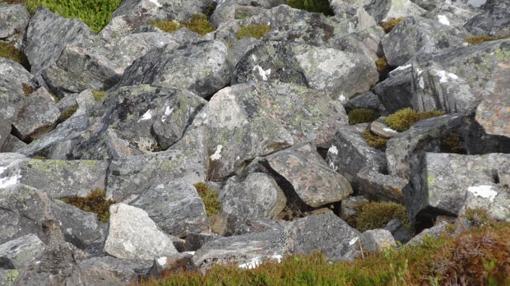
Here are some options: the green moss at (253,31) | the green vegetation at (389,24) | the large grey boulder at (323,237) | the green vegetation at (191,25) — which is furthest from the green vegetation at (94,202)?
the green vegetation at (191,25)

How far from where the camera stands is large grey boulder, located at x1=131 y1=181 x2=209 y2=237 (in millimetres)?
15812

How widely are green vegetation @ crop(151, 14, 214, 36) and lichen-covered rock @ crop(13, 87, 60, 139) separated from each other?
24.4ft

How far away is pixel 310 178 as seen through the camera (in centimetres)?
1722

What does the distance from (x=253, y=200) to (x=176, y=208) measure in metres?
1.70

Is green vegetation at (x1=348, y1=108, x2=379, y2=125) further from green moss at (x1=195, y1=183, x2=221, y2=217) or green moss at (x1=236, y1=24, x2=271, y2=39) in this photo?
green moss at (x1=236, y1=24, x2=271, y2=39)

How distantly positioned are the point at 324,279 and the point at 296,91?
1263 centimetres

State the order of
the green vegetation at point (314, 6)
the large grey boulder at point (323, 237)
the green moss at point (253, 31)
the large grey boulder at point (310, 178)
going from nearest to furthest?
the large grey boulder at point (323, 237) < the large grey boulder at point (310, 178) < the green moss at point (253, 31) < the green vegetation at point (314, 6)

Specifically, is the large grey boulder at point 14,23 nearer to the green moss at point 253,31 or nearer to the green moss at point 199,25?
the green moss at point 199,25

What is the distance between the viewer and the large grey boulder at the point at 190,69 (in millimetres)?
23344

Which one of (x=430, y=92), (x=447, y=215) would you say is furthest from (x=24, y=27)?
(x=447, y=215)

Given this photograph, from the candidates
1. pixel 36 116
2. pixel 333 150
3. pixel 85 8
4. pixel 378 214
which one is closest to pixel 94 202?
pixel 333 150

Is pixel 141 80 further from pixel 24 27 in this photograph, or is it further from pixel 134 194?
pixel 24 27

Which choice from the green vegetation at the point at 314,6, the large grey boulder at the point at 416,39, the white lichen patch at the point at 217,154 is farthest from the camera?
the green vegetation at the point at 314,6

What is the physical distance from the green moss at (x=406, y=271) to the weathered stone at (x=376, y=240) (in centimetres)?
260
